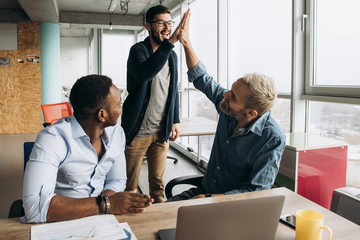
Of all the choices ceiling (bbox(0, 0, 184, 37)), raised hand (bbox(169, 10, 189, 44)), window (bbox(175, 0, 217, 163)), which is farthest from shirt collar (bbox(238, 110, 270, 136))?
ceiling (bbox(0, 0, 184, 37))

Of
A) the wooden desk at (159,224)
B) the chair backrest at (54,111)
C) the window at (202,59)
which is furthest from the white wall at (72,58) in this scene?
the wooden desk at (159,224)

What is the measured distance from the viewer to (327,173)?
6.75 ft

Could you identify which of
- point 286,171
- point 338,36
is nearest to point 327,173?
point 286,171

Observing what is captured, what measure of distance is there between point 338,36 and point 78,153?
2.10 meters

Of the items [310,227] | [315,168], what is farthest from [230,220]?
[315,168]

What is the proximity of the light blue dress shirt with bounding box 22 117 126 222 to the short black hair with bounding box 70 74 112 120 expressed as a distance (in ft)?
0.25

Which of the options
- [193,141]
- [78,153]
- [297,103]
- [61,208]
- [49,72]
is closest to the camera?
[61,208]

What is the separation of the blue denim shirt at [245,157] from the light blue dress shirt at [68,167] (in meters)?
0.53

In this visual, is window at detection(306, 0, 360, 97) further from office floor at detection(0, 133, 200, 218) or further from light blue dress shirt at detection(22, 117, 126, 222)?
office floor at detection(0, 133, 200, 218)

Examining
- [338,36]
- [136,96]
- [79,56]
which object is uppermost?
[79,56]

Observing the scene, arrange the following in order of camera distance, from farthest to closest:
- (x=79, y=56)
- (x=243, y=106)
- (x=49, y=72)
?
(x=79, y=56)
(x=49, y=72)
(x=243, y=106)

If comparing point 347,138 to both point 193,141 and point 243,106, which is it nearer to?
point 243,106

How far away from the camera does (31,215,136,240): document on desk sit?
3.54 ft

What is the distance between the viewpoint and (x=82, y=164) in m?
1.46
